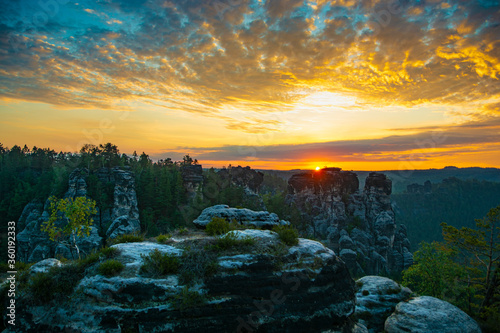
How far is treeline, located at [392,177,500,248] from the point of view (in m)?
140

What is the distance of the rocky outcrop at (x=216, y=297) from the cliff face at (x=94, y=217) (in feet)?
115

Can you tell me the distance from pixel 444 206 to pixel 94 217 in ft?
611

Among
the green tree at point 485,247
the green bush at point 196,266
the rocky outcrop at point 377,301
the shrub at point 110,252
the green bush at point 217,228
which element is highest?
the green bush at point 217,228

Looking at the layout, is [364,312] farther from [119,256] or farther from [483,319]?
[119,256]

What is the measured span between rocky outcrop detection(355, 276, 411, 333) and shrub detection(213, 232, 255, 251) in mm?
14723

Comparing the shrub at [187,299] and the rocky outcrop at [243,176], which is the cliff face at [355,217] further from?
the shrub at [187,299]

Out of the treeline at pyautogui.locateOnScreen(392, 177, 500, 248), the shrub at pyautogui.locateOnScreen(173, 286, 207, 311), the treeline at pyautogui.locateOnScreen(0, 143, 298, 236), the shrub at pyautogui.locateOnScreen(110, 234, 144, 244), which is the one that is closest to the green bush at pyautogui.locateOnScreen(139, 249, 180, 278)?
the shrub at pyautogui.locateOnScreen(173, 286, 207, 311)

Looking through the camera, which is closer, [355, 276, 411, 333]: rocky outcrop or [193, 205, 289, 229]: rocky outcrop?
[355, 276, 411, 333]: rocky outcrop

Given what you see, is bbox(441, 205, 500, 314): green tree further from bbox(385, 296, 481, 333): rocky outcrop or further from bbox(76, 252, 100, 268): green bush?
bbox(76, 252, 100, 268): green bush

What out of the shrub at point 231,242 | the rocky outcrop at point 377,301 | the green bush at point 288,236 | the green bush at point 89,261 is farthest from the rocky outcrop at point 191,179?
the green bush at point 89,261

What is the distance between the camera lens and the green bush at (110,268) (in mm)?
15867

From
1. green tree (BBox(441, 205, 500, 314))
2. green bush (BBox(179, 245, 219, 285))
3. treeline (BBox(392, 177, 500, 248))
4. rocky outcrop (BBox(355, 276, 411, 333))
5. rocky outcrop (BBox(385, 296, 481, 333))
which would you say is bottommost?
treeline (BBox(392, 177, 500, 248))

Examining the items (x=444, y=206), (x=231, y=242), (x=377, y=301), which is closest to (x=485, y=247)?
(x=377, y=301)

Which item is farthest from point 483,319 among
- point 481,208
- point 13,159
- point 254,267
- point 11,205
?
point 481,208
